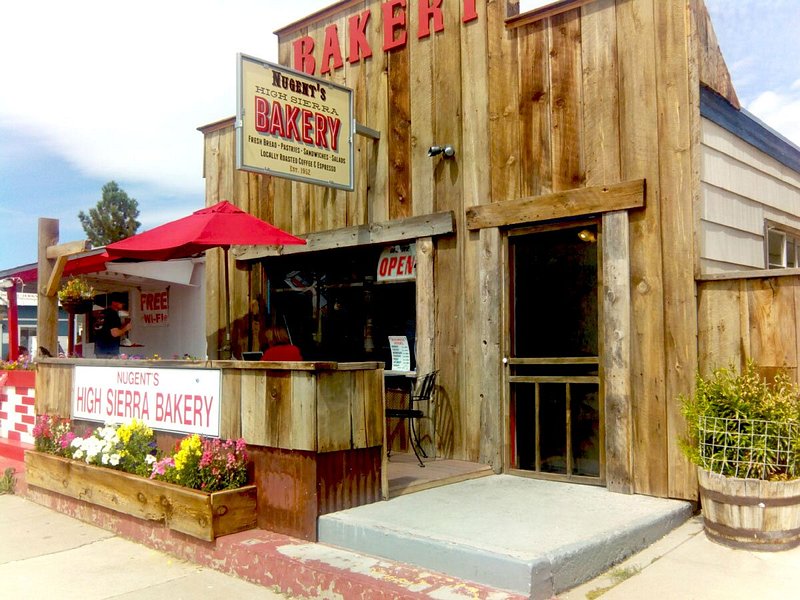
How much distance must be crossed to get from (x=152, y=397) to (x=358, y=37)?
4327 mm

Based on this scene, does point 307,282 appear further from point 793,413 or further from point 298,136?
point 793,413

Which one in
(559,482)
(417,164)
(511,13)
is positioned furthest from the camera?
(417,164)

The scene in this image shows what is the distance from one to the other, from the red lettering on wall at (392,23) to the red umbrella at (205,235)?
223 centimetres

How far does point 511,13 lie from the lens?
6.52m

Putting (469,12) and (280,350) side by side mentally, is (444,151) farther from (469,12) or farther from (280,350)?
(280,350)

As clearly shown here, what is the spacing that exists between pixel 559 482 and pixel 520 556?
220cm

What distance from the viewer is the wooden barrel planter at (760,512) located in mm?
4219

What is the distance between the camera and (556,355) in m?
6.00

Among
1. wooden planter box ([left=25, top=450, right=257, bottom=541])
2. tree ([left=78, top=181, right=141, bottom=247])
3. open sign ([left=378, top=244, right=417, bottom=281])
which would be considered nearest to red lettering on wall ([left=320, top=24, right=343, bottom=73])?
open sign ([left=378, top=244, right=417, bottom=281])

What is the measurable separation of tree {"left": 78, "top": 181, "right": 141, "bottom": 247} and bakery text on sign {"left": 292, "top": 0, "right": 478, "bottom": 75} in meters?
35.7

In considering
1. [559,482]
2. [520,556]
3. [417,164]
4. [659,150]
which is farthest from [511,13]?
[520,556]

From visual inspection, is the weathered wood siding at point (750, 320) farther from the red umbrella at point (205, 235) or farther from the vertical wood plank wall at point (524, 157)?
the red umbrella at point (205, 235)

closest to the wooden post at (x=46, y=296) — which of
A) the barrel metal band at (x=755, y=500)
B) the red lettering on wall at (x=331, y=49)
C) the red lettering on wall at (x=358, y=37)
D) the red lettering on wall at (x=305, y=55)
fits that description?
the red lettering on wall at (x=305, y=55)

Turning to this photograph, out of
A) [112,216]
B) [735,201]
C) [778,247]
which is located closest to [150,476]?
[735,201]
